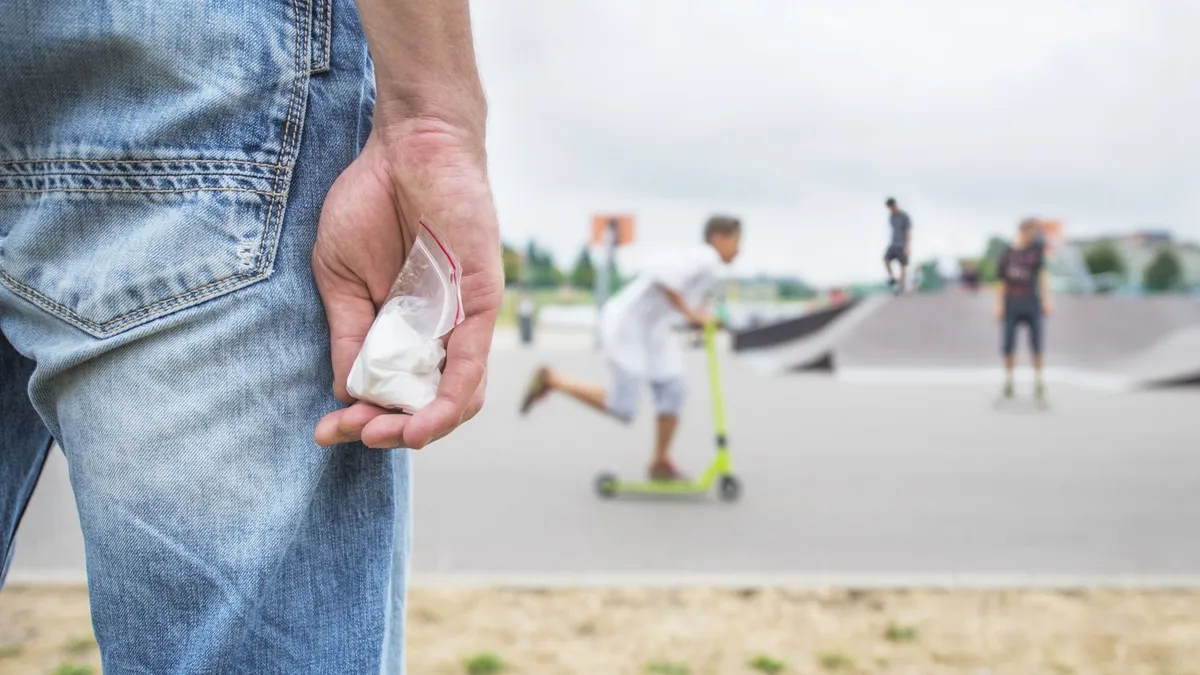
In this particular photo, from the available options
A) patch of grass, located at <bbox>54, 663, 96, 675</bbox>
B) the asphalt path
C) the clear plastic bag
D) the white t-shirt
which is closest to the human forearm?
the clear plastic bag

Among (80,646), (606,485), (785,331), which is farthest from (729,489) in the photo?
(785,331)

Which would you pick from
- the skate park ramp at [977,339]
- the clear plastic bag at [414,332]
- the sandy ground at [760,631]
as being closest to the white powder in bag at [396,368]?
the clear plastic bag at [414,332]

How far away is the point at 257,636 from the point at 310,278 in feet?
1.18

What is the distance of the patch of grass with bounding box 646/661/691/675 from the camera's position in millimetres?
2980

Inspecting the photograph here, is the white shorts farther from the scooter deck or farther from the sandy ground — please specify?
the sandy ground

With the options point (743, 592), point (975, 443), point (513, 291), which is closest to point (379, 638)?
point (743, 592)

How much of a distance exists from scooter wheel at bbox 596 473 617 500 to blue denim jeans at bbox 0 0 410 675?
459cm

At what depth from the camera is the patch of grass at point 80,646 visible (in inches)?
123

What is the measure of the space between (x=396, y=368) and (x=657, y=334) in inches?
184

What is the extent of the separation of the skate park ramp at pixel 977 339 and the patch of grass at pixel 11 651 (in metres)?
11.7

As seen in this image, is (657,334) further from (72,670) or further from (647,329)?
(72,670)

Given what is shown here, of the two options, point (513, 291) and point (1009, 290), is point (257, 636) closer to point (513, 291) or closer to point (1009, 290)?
point (1009, 290)

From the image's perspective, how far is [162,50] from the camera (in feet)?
3.16

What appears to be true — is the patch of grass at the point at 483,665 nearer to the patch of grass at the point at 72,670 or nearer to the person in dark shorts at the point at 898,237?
the patch of grass at the point at 72,670
